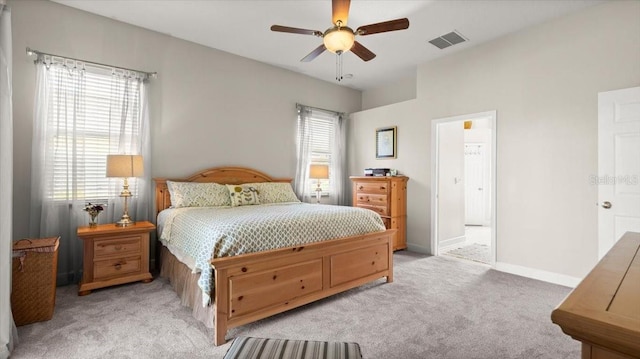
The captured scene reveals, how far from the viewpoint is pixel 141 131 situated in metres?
3.63

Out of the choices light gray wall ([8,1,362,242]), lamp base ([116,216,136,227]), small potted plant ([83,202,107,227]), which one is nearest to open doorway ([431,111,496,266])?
light gray wall ([8,1,362,242])

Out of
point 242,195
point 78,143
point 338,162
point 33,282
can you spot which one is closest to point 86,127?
point 78,143

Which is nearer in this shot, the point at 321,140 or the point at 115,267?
the point at 115,267

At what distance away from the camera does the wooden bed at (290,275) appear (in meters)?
2.21

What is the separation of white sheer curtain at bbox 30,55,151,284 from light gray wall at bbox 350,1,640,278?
4118 millimetres

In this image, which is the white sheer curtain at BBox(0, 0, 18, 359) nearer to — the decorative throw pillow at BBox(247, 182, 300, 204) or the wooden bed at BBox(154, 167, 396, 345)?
the wooden bed at BBox(154, 167, 396, 345)

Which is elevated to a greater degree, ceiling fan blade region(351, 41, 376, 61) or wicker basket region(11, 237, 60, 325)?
ceiling fan blade region(351, 41, 376, 61)

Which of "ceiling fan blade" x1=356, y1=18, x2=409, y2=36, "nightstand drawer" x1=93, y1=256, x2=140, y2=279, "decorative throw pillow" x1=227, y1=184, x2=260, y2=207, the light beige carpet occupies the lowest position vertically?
the light beige carpet

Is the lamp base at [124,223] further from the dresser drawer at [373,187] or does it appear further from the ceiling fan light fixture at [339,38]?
the dresser drawer at [373,187]

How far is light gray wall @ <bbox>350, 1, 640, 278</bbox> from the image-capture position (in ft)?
10.1

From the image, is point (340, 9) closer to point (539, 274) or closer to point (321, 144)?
point (321, 144)

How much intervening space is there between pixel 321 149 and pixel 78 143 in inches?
137

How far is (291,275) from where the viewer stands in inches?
102

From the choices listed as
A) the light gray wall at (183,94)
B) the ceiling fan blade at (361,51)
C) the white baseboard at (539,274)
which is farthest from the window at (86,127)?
the white baseboard at (539,274)
